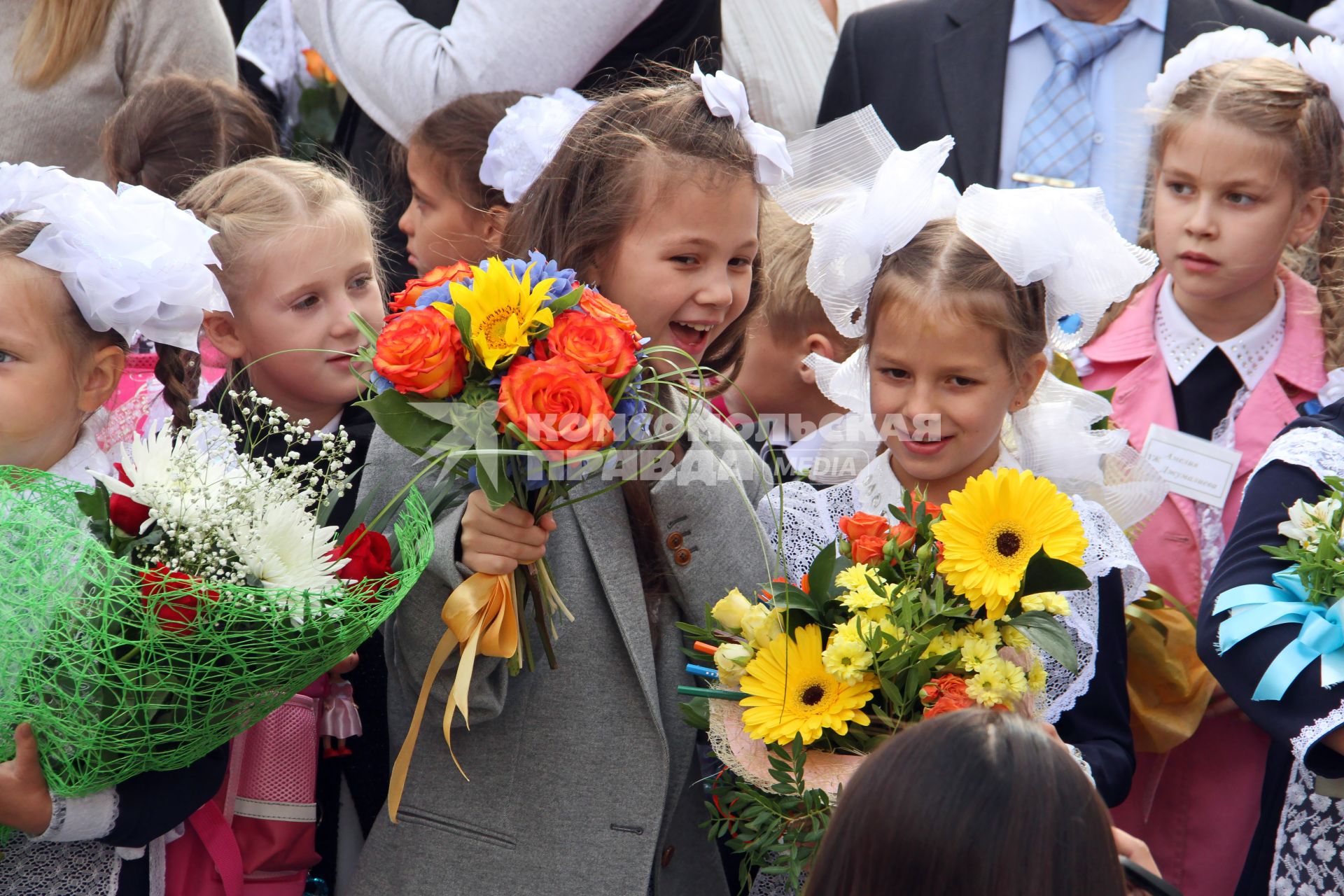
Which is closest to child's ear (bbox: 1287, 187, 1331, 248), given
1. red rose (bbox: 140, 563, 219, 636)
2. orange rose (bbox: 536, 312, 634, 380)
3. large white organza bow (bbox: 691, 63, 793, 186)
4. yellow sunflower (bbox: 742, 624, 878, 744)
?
large white organza bow (bbox: 691, 63, 793, 186)

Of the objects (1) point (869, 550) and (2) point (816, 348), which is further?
(2) point (816, 348)

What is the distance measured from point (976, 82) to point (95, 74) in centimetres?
235

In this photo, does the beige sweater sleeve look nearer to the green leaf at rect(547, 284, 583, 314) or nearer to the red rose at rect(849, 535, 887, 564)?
the green leaf at rect(547, 284, 583, 314)

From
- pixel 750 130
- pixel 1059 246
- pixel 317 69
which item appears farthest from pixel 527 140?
pixel 317 69

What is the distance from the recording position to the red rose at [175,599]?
191cm

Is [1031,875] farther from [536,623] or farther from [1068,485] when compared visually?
[1068,485]

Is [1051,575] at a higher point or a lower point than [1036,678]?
higher

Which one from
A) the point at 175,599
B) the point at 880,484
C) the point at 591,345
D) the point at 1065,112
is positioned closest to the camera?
the point at 175,599

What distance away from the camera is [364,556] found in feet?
6.91

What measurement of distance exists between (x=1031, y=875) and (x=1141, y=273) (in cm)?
155

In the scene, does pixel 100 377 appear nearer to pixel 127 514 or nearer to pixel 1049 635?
pixel 127 514

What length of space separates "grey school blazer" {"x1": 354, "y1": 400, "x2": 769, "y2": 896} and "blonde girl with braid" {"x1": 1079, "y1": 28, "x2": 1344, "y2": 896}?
1099mm

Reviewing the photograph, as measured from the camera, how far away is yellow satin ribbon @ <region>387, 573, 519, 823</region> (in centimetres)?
214

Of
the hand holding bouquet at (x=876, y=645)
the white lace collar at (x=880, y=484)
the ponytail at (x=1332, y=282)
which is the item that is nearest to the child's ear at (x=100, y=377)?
the hand holding bouquet at (x=876, y=645)
